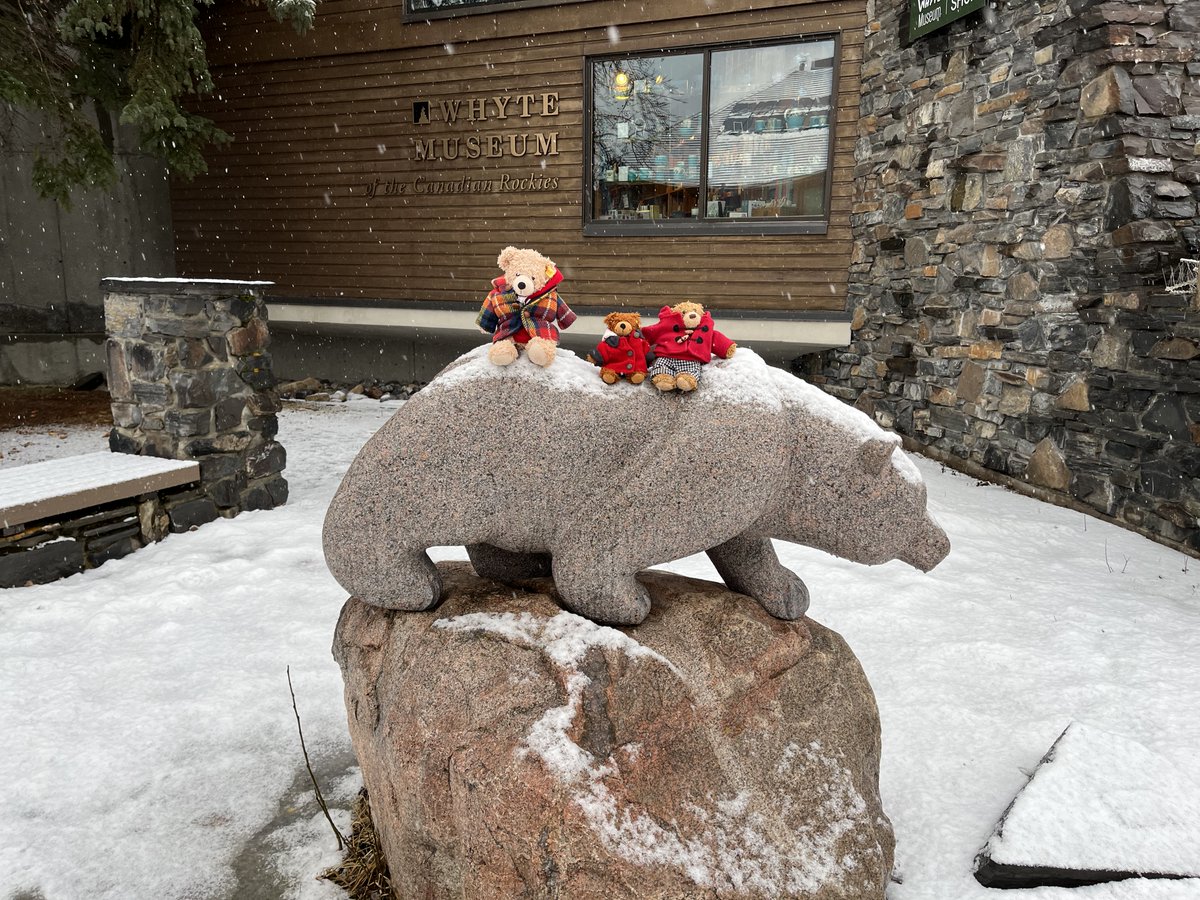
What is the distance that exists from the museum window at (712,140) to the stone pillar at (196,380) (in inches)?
190

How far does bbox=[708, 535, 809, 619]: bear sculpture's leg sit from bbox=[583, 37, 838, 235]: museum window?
22.9 feet

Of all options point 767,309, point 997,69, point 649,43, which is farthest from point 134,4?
point 997,69

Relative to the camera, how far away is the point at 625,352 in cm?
263

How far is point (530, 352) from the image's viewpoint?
254cm

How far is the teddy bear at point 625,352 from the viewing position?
2625 millimetres

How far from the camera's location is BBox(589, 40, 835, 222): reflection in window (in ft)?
29.6

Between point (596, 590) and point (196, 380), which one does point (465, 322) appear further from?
point (596, 590)

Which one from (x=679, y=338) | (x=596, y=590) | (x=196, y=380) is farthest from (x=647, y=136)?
(x=596, y=590)

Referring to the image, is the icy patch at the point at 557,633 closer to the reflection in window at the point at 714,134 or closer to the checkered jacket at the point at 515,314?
the checkered jacket at the point at 515,314

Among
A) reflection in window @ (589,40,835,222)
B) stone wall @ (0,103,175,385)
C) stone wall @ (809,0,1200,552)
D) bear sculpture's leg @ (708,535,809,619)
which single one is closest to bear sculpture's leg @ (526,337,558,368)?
bear sculpture's leg @ (708,535,809,619)

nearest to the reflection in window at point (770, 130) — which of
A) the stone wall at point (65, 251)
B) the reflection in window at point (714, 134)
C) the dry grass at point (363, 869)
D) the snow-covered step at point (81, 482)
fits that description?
the reflection in window at point (714, 134)

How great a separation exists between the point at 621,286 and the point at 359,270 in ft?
12.6

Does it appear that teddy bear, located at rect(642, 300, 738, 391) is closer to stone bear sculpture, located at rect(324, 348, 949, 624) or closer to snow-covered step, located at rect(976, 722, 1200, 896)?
stone bear sculpture, located at rect(324, 348, 949, 624)

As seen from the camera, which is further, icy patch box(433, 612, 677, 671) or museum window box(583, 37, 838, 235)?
museum window box(583, 37, 838, 235)
